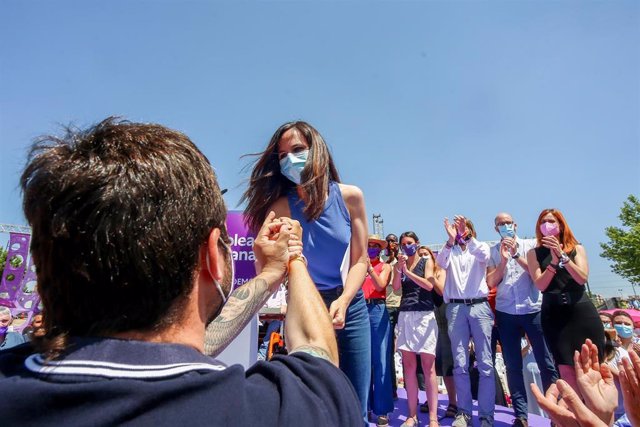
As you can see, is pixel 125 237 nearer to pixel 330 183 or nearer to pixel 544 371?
pixel 330 183

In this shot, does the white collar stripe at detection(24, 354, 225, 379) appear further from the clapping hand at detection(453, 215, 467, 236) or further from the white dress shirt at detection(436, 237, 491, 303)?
the clapping hand at detection(453, 215, 467, 236)

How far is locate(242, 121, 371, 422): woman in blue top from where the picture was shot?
218 cm

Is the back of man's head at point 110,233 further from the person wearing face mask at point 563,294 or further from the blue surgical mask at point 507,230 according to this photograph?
the blue surgical mask at point 507,230

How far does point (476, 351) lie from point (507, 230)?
1371 mm

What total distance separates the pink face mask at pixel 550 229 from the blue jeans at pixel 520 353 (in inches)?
31.4

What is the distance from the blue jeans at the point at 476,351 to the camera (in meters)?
4.03

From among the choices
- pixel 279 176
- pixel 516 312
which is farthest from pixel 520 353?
pixel 279 176

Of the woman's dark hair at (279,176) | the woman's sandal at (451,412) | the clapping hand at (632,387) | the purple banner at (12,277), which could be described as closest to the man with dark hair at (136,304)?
the woman's dark hair at (279,176)

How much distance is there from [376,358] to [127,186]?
159 inches

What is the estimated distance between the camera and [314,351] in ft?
3.04

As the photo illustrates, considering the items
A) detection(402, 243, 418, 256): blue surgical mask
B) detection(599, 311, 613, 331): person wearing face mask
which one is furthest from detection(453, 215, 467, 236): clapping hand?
detection(599, 311, 613, 331): person wearing face mask

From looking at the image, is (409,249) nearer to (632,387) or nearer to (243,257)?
(243,257)

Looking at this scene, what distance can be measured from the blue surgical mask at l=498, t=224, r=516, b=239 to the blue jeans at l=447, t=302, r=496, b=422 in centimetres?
81

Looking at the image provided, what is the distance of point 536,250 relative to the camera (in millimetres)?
4160
